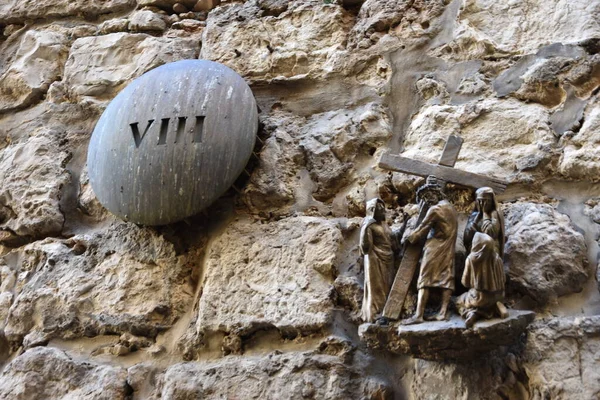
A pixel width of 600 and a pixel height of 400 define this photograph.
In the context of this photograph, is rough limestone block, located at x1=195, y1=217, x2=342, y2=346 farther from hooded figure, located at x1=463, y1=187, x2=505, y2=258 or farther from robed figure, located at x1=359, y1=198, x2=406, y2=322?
hooded figure, located at x1=463, y1=187, x2=505, y2=258

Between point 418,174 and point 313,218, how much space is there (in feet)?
0.90

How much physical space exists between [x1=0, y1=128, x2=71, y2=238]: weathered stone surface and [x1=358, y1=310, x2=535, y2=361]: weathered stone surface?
997 mm

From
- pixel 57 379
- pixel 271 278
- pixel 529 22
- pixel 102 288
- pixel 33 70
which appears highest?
pixel 529 22

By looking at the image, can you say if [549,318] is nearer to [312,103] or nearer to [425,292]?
[425,292]

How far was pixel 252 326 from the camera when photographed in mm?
1334

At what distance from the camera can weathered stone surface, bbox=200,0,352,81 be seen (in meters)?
1.71

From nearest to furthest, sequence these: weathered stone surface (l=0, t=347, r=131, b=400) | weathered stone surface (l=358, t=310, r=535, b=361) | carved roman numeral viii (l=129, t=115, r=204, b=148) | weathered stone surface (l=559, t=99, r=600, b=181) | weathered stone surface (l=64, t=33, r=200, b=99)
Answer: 1. weathered stone surface (l=358, t=310, r=535, b=361)
2. weathered stone surface (l=559, t=99, r=600, b=181)
3. weathered stone surface (l=0, t=347, r=131, b=400)
4. carved roman numeral viii (l=129, t=115, r=204, b=148)
5. weathered stone surface (l=64, t=33, r=200, b=99)

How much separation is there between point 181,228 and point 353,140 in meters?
0.46

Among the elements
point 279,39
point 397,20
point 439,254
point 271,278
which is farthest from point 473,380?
point 279,39

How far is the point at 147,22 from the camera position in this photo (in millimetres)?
2006

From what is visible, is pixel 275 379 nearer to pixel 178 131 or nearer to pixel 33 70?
pixel 178 131

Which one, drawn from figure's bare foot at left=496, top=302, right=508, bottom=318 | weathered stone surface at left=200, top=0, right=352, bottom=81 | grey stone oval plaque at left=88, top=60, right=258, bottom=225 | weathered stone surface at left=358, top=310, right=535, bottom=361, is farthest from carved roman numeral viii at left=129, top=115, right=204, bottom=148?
figure's bare foot at left=496, top=302, right=508, bottom=318

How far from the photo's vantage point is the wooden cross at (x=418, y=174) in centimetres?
116

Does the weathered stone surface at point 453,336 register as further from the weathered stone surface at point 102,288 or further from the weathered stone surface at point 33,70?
the weathered stone surface at point 33,70
